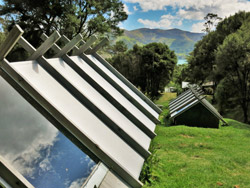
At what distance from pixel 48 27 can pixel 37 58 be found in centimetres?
1941

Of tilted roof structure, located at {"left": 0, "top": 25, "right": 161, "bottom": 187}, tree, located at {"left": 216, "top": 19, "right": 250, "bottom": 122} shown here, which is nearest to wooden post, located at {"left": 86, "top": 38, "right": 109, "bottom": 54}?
tilted roof structure, located at {"left": 0, "top": 25, "right": 161, "bottom": 187}

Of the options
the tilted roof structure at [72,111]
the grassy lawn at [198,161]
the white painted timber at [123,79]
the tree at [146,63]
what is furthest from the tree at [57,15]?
the tilted roof structure at [72,111]

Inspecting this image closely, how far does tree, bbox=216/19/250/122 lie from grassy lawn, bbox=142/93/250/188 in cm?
1194

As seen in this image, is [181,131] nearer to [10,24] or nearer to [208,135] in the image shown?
[208,135]

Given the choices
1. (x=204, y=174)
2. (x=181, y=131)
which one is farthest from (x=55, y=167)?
(x=181, y=131)

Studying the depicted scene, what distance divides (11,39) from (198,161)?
18.2 feet

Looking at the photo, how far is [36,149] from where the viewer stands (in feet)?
7.34

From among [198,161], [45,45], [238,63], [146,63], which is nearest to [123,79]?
[198,161]

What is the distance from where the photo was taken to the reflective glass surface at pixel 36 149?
6.85ft

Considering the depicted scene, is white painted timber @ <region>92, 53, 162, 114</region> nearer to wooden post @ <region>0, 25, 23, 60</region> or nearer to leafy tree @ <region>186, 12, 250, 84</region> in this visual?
wooden post @ <region>0, 25, 23, 60</region>

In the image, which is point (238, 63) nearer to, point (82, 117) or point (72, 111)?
point (82, 117)

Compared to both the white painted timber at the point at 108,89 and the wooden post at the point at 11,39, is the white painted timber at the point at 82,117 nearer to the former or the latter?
the wooden post at the point at 11,39

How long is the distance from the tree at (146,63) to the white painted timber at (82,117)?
1159 inches

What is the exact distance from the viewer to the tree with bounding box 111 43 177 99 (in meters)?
33.0
